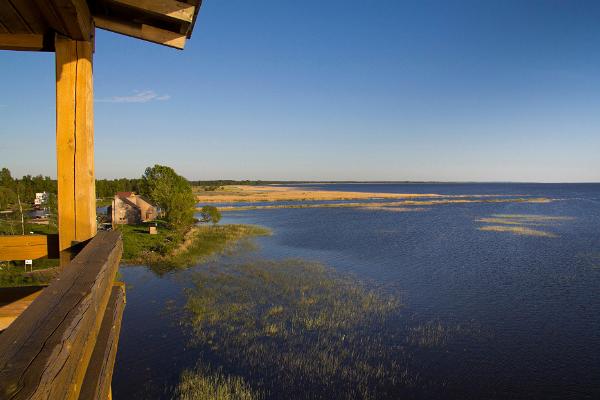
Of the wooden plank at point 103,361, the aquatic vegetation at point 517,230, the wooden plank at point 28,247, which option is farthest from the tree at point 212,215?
the wooden plank at point 103,361

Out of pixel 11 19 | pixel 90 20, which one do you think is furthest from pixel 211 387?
pixel 11 19

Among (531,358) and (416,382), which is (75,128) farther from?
(531,358)

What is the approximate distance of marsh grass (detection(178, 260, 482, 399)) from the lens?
12.4 m

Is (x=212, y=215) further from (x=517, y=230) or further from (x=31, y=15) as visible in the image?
(x=31, y=15)

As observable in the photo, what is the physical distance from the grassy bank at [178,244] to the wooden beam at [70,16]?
2578cm

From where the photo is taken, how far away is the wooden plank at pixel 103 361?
2.22 meters

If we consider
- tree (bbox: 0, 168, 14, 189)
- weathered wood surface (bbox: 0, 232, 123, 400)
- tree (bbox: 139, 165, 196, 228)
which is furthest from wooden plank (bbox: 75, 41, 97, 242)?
tree (bbox: 0, 168, 14, 189)

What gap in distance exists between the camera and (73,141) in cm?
352

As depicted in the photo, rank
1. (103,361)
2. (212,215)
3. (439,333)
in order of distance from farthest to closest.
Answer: (212,215) → (439,333) → (103,361)

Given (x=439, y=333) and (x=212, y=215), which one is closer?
(x=439, y=333)

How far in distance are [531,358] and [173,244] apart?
2857cm

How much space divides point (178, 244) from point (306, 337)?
904 inches

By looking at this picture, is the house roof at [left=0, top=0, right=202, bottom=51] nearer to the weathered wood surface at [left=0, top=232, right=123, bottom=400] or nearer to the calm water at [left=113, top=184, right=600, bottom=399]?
the weathered wood surface at [left=0, top=232, right=123, bottom=400]

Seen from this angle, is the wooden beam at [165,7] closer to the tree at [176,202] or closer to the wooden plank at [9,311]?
the wooden plank at [9,311]
